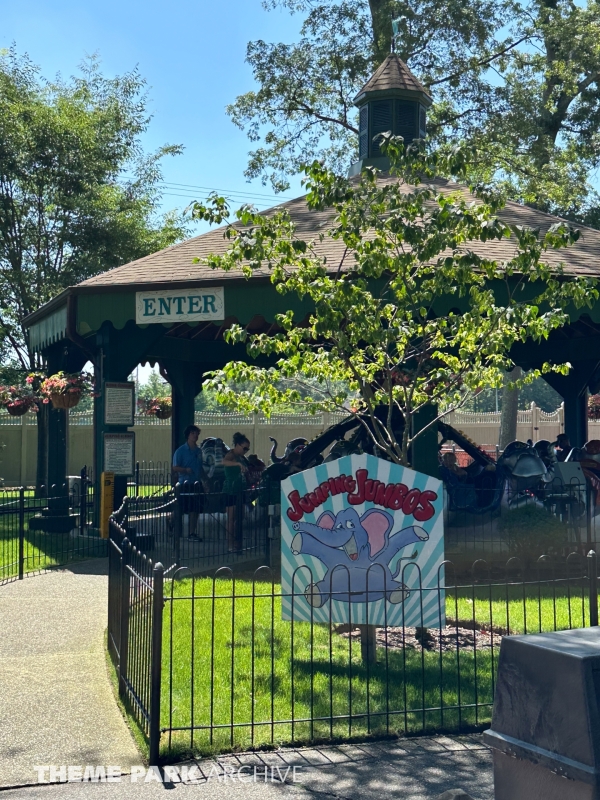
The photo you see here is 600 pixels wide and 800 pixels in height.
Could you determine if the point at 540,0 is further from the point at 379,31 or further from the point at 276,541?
the point at 276,541

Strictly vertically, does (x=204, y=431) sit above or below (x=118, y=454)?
above

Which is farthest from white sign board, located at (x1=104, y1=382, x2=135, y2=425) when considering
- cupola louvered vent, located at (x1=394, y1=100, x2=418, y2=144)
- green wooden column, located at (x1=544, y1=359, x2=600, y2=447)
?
green wooden column, located at (x1=544, y1=359, x2=600, y2=447)

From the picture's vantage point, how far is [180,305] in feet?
42.3

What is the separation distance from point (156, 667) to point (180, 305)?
7.86 metres

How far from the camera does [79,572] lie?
12430mm

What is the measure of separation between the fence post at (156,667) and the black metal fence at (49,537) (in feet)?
21.0

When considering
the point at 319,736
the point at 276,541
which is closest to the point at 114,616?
the point at 319,736

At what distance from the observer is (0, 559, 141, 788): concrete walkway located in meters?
5.67

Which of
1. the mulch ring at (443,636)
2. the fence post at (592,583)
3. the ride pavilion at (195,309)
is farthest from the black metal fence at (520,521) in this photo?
the fence post at (592,583)

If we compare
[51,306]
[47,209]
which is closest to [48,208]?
[47,209]

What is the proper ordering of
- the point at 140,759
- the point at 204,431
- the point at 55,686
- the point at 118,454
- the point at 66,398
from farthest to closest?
the point at 204,431 → the point at 66,398 → the point at 118,454 → the point at 55,686 → the point at 140,759

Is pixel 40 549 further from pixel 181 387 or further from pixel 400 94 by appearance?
pixel 400 94

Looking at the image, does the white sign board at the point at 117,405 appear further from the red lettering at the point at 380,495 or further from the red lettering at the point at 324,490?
the red lettering at the point at 380,495

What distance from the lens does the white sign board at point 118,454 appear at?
1381cm
